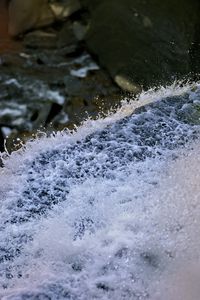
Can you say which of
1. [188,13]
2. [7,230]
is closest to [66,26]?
[188,13]

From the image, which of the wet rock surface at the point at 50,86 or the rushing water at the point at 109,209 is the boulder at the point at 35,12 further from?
the rushing water at the point at 109,209

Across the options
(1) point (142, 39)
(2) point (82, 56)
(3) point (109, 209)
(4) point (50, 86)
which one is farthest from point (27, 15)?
(3) point (109, 209)

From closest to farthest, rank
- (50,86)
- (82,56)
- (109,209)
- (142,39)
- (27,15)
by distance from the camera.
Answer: (109,209)
(50,86)
(142,39)
(82,56)
(27,15)

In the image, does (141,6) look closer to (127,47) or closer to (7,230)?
(127,47)

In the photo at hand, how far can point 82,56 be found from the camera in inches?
216

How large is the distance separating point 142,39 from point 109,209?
8.07 ft

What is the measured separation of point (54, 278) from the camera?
3.13 meters

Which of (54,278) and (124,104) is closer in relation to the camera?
(54,278)

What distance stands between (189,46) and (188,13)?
0.51 metres

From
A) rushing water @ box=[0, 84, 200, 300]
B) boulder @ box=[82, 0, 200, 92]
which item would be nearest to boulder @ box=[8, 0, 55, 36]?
boulder @ box=[82, 0, 200, 92]

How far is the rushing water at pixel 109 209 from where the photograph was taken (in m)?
3.11

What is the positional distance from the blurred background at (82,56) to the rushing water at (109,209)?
12.1 inches

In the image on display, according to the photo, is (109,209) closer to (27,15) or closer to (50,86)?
(50,86)

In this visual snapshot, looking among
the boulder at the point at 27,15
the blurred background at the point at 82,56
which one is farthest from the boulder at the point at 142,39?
the boulder at the point at 27,15
